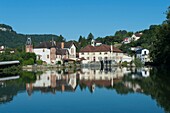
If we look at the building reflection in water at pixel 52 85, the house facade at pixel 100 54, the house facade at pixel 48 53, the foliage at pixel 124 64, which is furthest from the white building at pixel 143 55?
the building reflection in water at pixel 52 85

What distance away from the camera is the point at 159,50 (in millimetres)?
60375

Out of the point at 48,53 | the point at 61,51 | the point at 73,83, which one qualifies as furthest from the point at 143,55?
the point at 73,83

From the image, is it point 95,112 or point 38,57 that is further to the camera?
point 38,57

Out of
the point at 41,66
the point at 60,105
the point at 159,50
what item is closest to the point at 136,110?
the point at 60,105

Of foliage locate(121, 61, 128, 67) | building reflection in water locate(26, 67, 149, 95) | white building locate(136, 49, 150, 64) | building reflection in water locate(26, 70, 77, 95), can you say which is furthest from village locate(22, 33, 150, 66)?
building reflection in water locate(26, 70, 77, 95)

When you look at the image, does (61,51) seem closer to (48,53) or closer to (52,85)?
(48,53)

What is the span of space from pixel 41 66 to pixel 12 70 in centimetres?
1274

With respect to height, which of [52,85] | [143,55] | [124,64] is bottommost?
[52,85]

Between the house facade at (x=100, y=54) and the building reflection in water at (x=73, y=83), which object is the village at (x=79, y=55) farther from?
the building reflection in water at (x=73, y=83)

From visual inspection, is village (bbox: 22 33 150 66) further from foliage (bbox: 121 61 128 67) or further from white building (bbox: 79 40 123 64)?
Result: foliage (bbox: 121 61 128 67)

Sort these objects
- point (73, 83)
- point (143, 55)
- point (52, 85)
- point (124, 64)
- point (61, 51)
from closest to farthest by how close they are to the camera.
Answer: point (52, 85)
point (73, 83)
point (124, 64)
point (61, 51)
point (143, 55)

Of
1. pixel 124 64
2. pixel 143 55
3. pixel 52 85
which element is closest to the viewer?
pixel 52 85

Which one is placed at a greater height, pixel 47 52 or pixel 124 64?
pixel 47 52

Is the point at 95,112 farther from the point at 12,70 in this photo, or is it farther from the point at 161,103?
the point at 12,70
